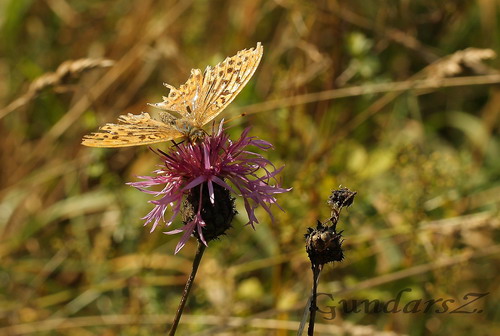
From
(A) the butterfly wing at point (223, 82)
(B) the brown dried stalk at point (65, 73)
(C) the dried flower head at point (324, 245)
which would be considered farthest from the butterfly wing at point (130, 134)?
(B) the brown dried stalk at point (65, 73)

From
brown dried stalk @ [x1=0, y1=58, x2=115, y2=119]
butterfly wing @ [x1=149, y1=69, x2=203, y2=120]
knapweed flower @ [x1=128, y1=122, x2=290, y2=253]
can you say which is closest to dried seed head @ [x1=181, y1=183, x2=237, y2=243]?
knapweed flower @ [x1=128, y1=122, x2=290, y2=253]

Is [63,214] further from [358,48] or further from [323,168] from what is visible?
[358,48]

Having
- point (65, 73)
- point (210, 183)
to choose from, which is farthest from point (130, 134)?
point (65, 73)

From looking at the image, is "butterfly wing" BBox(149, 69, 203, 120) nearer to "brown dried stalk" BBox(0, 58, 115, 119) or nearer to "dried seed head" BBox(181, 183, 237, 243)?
"dried seed head" BBox(181, 183, 237, 243)

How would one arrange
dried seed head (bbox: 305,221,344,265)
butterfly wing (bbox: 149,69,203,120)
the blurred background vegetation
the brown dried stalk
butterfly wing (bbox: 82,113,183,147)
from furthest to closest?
the blurred background vegetation → the brown dried stalk → butterfly wing (bbox: 149,69,203,120) → butterfly wing (bbox: 82,113,183,147) → dried seed head (bbox: 305,221,344,265)

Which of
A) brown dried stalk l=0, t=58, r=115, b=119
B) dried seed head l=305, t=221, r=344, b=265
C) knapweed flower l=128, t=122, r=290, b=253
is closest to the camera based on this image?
dried seed head l=305, t=221, r=344, b=265

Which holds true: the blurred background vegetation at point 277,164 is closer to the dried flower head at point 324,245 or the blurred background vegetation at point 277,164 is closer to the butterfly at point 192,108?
the butterfly at point 192,108

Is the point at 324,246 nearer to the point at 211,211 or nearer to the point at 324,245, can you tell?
the point at 324,245
